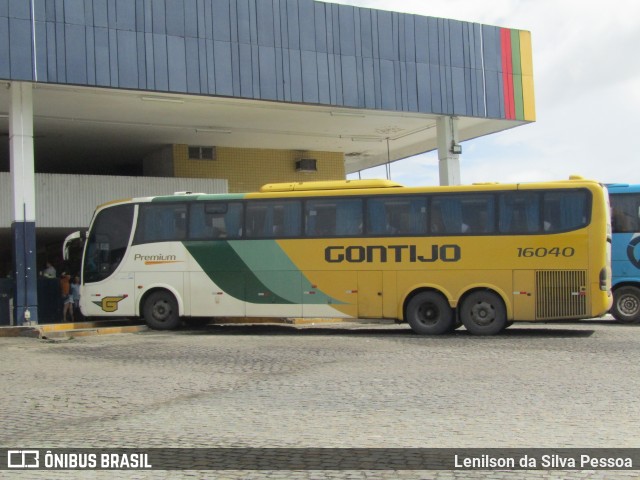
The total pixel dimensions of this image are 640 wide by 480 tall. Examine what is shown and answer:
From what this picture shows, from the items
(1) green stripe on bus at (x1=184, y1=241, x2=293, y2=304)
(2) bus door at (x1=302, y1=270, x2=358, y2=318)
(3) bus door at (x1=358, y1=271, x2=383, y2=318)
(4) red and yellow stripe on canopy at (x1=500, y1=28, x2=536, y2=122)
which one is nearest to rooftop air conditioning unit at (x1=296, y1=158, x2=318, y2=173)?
(4) red and yellow stripe on canopy at (x1=500, y1=28, x2=536, y2=122)

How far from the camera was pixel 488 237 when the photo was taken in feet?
54.4

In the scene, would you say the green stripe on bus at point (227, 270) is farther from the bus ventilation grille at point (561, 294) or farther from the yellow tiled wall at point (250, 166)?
the yellow tiled wall at point (250, 166)

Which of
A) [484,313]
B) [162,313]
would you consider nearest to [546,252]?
[484,313]

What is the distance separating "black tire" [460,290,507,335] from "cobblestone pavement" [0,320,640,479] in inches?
32.2

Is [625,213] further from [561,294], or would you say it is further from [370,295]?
[370,295]

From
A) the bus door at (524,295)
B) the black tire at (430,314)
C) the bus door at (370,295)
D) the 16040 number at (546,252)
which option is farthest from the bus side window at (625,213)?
the bus door at (370,295)

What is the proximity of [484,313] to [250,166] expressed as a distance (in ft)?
49.4

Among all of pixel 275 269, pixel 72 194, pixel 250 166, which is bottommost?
pixel 275 269

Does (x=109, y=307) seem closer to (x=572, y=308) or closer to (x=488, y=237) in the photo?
(x=488, y=237)

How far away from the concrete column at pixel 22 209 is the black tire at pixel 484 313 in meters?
10.2

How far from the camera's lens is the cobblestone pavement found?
698 cm

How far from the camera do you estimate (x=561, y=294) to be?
52.7 feet

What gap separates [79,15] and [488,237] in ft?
36.2

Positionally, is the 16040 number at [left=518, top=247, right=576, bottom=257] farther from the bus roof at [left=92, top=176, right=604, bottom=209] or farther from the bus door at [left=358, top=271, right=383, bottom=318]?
the bus door at [left=358, top=271, right=383, bottom=318]
